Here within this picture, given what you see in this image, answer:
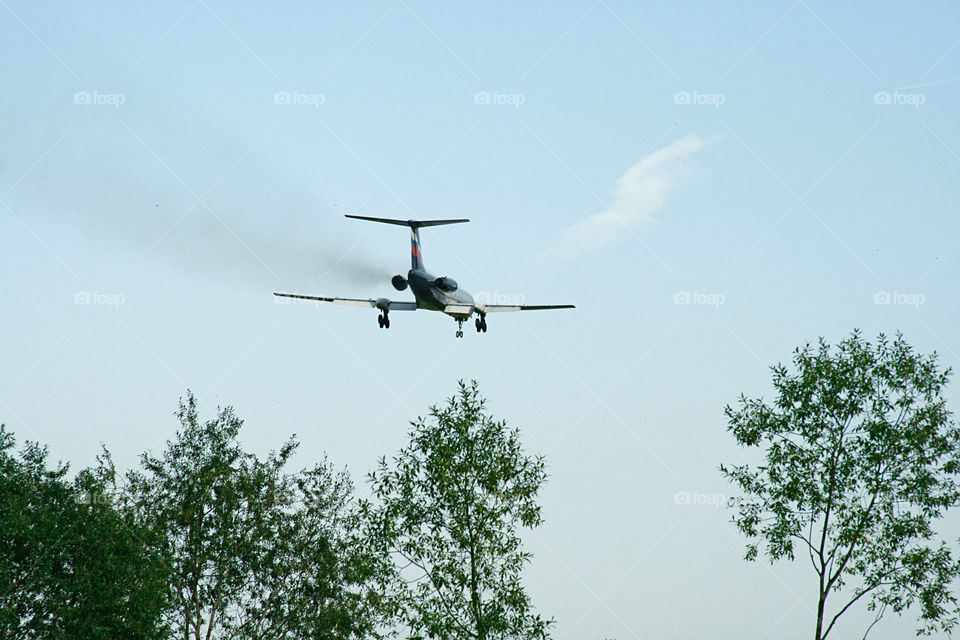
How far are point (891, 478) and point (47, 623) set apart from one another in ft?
112

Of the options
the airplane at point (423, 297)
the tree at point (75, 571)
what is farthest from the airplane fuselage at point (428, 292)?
the tree at point (75, 571)

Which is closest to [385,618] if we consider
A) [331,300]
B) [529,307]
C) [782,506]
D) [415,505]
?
[415,505]

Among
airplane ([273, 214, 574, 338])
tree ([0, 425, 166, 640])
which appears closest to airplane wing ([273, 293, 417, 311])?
airplane ([273, 214, 574, 338])

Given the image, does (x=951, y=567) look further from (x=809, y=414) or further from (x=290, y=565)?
(x=290, y=565)

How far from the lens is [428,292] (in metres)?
55.4

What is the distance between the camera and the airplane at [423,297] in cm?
5525

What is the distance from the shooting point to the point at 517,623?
36.3 meters

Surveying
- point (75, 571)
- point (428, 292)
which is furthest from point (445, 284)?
point (75, 571)

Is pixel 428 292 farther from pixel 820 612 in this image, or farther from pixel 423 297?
pixel 820 612

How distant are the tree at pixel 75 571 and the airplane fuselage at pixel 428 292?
17.0 metres

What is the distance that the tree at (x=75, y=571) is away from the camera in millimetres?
46562

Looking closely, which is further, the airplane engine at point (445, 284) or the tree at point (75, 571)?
the airplane engine at point (445, 284)

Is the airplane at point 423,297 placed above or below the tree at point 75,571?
above

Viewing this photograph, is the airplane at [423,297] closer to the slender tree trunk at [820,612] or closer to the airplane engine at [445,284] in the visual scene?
the airplane engine at [445,284]
